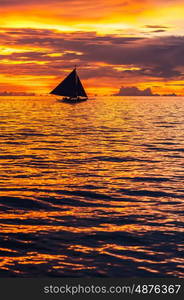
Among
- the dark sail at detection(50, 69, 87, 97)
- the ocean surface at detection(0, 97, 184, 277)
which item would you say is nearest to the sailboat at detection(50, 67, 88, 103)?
the dark sail at detection(50, 69, 87, 97)

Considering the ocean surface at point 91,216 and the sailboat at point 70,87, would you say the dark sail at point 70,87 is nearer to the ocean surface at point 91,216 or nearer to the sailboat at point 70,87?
the sailboat at point 70,87

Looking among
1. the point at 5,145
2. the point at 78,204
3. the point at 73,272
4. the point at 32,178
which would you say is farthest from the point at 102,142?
the point at 73,272

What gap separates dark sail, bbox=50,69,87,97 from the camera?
11638 centimetres

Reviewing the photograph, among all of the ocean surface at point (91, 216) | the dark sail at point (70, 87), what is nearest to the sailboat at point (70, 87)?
the dark sail at point (70, 87)

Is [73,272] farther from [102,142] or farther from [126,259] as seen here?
[102,142]

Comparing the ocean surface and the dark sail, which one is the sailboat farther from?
the ocean surface

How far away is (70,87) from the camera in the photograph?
117438mm

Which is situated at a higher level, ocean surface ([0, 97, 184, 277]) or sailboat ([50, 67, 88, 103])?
sailboat ([50, 67, 88, 103])

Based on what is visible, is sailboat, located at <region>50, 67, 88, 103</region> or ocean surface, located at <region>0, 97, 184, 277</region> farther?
sailboat, located at <region>50, 67, 88, 103</region>

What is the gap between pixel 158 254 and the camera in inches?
477

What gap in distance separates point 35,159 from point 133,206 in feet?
41.0

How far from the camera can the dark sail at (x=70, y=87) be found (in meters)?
116

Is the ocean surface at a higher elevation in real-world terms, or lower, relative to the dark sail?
lower

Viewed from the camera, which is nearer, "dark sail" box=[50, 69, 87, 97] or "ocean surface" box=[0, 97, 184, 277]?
"ocean surface" box=[0, 97, 184, 277]
